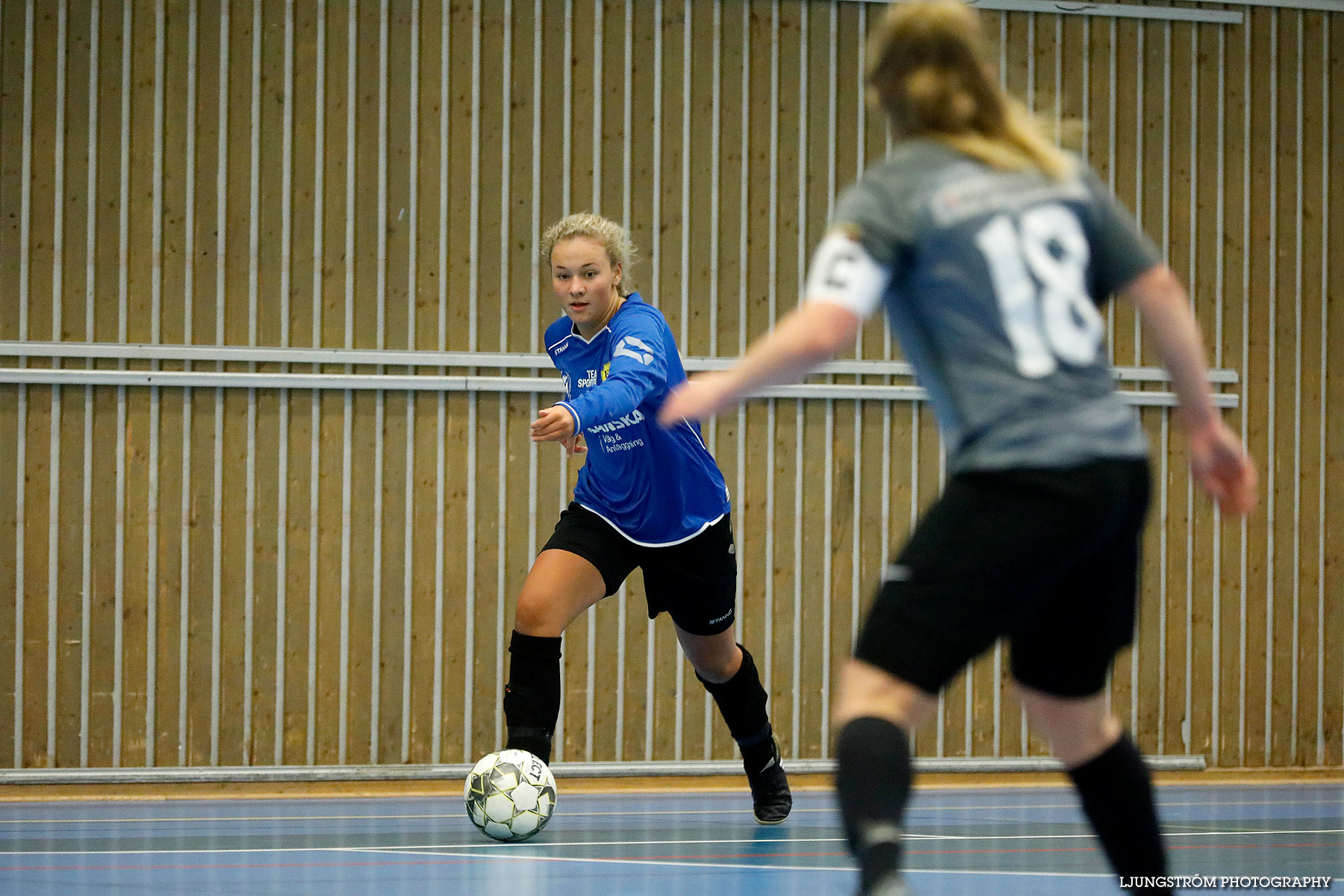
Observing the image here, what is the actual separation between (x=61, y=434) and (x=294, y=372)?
3.94ft

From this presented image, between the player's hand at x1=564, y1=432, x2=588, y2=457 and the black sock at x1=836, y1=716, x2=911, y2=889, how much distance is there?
2.17 meters

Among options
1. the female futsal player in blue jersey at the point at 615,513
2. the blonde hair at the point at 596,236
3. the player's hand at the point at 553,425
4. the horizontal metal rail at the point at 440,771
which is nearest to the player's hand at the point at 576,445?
the female futsal player in blue jersey at the point at 615,513

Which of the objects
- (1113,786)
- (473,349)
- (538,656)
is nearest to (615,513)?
(538,656)

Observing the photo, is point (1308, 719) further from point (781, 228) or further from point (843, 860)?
point (843, 860)

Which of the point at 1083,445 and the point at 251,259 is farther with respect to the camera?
the point at 251,259

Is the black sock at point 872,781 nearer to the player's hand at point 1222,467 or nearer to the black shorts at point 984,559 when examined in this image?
the black shorts at point 984,559

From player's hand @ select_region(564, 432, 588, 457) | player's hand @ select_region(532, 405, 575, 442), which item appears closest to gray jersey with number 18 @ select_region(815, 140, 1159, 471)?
player's hand @ select_region(532, 405, 575, 442)

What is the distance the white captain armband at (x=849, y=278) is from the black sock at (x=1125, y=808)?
886mm

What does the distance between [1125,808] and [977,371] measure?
2.68 feet

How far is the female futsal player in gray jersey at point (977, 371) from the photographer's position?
2.01 m

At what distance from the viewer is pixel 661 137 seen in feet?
26.0

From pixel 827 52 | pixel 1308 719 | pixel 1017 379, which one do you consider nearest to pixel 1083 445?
pixel 1017 379

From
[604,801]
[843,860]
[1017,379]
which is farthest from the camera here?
[604,801]

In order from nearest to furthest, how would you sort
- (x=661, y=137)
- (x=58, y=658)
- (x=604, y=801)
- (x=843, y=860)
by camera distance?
(x=843, y=860)
(x=604, y=801)
(x=58, y=658)
(x=661, y=137)
